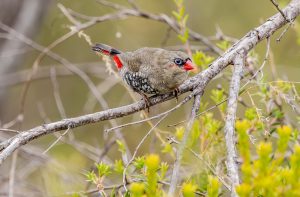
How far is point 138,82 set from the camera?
375 centimetres

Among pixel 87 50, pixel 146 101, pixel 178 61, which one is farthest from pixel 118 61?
pixel 87 50

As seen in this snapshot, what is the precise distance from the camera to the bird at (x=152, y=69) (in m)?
3.52

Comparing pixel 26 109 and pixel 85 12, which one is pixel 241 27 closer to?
pixel 85 12

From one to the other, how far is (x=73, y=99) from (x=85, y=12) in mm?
1306

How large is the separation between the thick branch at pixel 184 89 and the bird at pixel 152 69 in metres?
0.36

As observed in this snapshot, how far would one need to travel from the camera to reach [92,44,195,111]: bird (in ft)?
11.5

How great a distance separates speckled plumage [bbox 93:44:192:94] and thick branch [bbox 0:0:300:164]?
40 centimetres

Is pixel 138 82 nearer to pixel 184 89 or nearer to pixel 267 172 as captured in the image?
pixel 184 89

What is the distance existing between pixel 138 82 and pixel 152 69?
13 cm

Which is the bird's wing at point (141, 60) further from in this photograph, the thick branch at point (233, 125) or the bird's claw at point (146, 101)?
the thick branch at point (233, 125)

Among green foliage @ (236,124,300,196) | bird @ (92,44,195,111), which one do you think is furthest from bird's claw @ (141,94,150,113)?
green foliage @ (236,124,300,196)

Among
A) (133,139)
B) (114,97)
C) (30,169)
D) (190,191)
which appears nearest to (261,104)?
(190,191)

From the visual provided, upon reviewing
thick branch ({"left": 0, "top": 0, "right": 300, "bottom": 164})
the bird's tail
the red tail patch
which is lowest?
thick branch ({"left": 0, "top": 0, "right": 300, "bottom": 164})

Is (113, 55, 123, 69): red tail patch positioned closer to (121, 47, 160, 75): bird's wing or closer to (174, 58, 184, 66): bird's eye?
(121, 47, 160, 75): bird's wing
